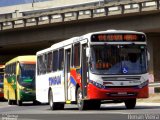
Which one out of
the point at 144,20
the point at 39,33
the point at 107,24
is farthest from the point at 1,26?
the point at 144,20

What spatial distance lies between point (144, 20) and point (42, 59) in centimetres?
2330

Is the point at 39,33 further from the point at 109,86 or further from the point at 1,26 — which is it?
the point at 109,86

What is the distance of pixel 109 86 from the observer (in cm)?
2272

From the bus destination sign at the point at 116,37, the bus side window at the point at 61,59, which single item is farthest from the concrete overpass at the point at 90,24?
the bus destination sign at the point at 116,37

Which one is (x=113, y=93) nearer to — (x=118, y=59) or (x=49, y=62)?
(x=118, y=59)

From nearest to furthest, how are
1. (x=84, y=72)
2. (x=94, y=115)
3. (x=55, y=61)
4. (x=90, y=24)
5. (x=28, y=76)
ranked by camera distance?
(x=94, y=115)
(x=84, y=72)
(x=55, y=61)
(x=28, y=76)
(x=90, y=24)

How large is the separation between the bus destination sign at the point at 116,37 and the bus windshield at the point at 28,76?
555 inches

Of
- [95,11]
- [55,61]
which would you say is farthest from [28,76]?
[95,11]

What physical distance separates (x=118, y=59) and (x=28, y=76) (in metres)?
14.8

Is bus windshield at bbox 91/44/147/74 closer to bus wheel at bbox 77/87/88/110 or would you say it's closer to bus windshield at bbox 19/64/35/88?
bus wheel at bbox 77/87/88/110

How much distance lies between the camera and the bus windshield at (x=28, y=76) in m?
36.7

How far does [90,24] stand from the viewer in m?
56.1

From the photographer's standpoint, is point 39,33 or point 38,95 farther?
point 39,33

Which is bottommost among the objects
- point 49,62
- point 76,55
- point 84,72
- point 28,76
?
point 28,76
